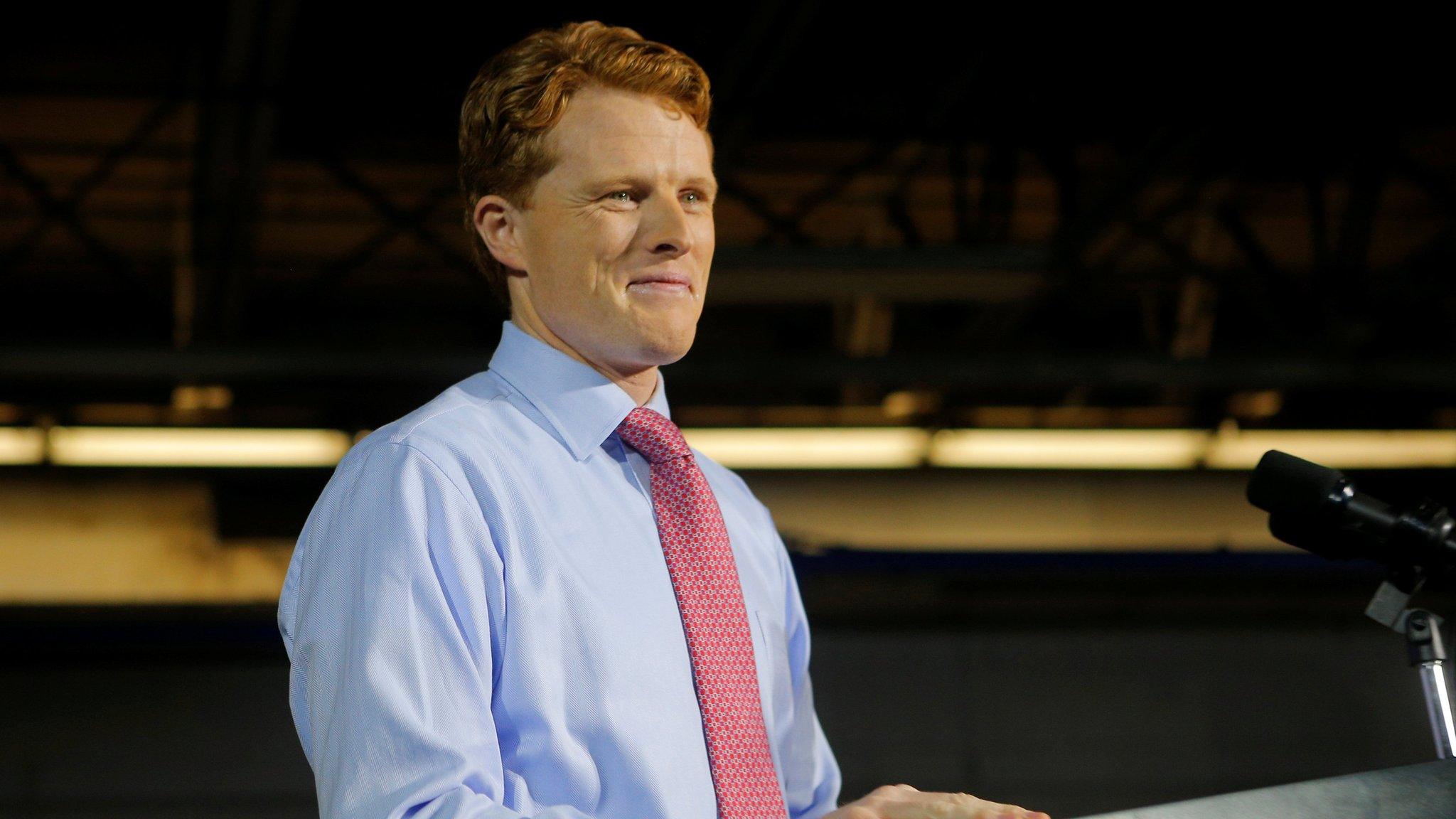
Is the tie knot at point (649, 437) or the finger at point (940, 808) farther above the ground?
the tie knot at point (649, 437)

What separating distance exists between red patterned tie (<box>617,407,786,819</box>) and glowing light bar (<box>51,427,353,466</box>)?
5.92 meters

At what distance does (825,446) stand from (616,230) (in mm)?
5938

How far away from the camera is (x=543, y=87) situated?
125 cm

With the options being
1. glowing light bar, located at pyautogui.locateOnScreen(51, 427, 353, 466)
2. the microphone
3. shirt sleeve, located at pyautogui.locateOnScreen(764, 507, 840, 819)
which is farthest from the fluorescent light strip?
the microphone

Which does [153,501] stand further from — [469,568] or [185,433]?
[469,568]

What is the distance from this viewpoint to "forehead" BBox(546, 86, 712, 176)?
4.08 ft

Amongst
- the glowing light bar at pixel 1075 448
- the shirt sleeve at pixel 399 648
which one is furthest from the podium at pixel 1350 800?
the glowing light bar at pixel 1075 448

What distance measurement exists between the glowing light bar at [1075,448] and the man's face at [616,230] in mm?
5918

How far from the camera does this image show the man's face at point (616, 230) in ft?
4.08

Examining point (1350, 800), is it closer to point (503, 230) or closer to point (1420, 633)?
point (1420, 633)

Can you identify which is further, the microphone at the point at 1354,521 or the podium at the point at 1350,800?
the microphone at the point at 1354,521

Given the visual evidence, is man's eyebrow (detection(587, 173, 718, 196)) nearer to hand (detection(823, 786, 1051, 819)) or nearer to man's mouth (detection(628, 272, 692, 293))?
man's mouth (detection(628, 272, 692, 293))

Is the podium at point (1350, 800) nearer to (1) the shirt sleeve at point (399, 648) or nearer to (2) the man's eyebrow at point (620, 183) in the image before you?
(1) the shirt sleeve at point (399, 648)

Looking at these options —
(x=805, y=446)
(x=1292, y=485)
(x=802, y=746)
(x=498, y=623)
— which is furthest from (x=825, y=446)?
(x=498, y=623)
